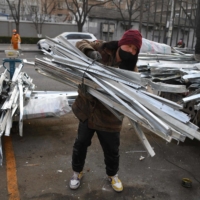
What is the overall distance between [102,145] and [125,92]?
79 centimetres

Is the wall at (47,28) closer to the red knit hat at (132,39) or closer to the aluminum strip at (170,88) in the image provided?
the red knit hat at (132,39)

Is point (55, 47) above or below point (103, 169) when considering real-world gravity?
above

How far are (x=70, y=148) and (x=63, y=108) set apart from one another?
0.63 meters

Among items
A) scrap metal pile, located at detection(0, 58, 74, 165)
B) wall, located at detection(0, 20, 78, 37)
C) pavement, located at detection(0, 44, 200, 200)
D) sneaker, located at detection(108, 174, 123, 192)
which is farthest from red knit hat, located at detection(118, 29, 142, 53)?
wall, located at detection(0, 20, 78, 37)

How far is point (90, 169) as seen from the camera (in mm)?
3496

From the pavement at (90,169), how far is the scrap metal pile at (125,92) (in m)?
0.97

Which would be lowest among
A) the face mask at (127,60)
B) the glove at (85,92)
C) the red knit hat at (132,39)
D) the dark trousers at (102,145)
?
the dark trousers at (102,145)

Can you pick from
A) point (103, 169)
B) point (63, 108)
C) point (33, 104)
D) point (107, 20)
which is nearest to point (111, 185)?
point (103, 169)

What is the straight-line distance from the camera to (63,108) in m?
4.18

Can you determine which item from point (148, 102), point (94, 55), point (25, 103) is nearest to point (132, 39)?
point (94, 55)

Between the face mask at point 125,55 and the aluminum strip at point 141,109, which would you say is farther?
the face mask at point 125,55

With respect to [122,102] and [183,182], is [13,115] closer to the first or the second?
[122,102]

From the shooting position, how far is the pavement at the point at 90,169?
3.02m

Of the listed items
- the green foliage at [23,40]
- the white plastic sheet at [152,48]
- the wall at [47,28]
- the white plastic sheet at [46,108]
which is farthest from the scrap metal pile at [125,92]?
the wall at [47,28]
